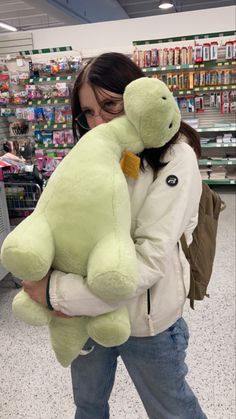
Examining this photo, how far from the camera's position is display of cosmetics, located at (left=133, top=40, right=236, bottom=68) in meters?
4.88

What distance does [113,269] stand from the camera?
2.12ft

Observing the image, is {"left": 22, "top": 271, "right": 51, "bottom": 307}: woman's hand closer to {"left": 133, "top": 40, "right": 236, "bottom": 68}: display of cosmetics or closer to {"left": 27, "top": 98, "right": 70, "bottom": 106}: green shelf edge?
{"left": 133, "top": 40, "right": 236, "bottom": 68}: display of cosmetics

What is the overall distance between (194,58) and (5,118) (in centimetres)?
320

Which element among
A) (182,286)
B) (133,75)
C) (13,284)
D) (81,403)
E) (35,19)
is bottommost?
(13,284)

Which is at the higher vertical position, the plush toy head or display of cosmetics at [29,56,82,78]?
display of cosmetics at [29,56,82,78]

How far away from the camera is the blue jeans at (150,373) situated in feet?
3.05

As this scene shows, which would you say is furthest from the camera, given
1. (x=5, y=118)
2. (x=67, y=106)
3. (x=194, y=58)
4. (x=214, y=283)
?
(x=5, y=118)

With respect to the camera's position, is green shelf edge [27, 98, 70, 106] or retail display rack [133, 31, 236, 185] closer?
retail display rack [133, 31, 236, 185]

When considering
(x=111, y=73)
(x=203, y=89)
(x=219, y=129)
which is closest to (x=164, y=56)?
(x=203, y=89)

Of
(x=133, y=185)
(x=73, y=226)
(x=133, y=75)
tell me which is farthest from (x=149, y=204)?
(x=133, y=75)

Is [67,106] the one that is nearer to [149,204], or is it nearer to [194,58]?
[194,58]

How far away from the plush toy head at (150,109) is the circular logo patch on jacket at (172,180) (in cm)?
8

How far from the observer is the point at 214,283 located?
278 cm

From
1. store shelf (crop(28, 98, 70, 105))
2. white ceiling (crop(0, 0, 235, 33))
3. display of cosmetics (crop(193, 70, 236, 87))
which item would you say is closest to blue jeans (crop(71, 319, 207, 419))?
display of cosmetics (crop(193, 70, 236, 87))
